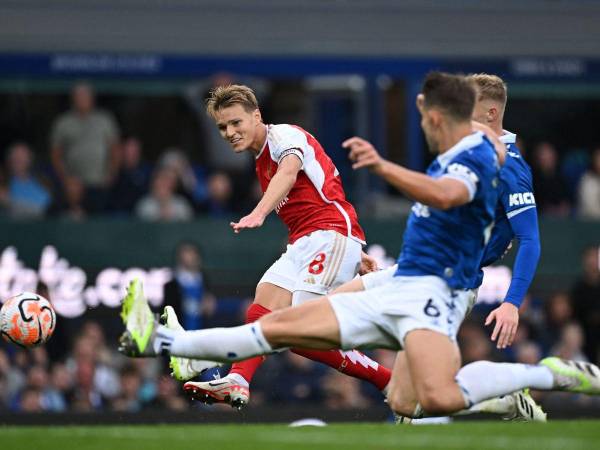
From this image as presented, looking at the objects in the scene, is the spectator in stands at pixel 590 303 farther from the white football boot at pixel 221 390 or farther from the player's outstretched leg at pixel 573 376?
the player's outstretched leg at pixel 573 376

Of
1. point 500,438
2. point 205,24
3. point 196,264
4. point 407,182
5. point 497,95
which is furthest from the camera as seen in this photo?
point 205,24

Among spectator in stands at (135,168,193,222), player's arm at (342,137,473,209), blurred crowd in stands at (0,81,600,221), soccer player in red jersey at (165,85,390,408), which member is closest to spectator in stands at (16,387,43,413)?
blurred crowd in stands at (0,81,600,221)

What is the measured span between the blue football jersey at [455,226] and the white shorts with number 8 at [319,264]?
166 cm

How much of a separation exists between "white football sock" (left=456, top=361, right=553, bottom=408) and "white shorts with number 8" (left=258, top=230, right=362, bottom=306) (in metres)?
1.83

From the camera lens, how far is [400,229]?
1595 centimetres

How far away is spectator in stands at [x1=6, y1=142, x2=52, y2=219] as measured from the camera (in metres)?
15.6

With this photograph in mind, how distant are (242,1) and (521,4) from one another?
3.44 m

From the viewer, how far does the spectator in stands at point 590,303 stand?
16.1 m

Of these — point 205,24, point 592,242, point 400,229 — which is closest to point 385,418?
point 400,229

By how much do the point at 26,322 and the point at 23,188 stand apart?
6.46 m

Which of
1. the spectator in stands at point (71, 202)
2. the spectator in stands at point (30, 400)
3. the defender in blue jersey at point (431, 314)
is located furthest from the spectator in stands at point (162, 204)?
the defender in blue jersey at point (431, 314)

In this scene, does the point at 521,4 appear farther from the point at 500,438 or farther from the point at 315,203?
the point at 500,438

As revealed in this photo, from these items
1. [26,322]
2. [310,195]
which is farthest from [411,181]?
[26,322]

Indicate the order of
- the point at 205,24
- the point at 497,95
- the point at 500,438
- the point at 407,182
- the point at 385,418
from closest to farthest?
the point at 407,182 < the point at 500,438 < the point at 497,95 < the point at 385,418 < the point at 205,24
